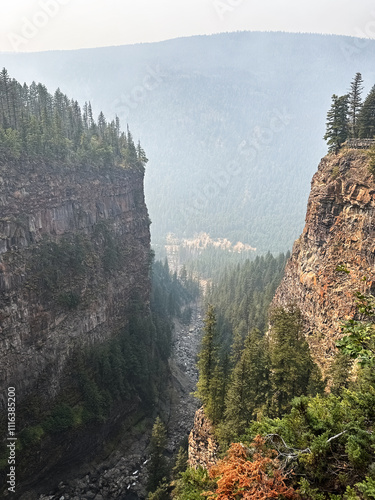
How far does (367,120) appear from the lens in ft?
173

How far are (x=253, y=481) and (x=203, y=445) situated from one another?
2729 centimetres

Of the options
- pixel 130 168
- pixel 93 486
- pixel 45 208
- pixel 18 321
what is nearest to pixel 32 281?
pixel 18 321

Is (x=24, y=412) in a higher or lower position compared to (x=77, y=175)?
lower

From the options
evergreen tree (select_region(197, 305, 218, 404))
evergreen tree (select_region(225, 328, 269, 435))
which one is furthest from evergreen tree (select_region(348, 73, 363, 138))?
evergreen tree (select_region(225, 328, 269, 435))

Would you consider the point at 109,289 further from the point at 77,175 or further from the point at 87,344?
the point at 77,175

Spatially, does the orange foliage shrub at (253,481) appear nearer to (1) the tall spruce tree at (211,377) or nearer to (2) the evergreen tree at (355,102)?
(1) the tall spruce tree at (211,377)

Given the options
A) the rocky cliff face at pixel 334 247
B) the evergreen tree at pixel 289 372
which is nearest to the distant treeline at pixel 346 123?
the rocky cliff face at pixel 334 247

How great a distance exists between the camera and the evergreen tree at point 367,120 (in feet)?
170

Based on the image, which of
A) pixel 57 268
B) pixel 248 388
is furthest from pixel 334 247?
pixel 57 268

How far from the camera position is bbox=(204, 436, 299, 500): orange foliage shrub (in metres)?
13.2

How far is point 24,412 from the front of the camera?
157 ft

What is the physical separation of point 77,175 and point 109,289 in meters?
23.8

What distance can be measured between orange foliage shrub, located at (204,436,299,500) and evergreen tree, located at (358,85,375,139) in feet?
166

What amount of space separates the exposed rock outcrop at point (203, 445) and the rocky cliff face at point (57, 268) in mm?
24348
